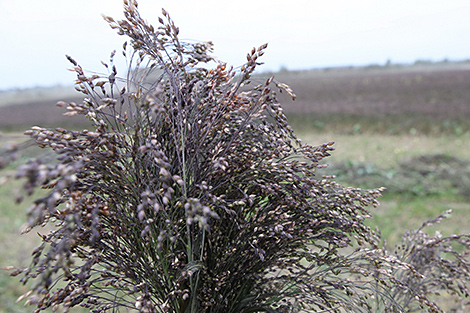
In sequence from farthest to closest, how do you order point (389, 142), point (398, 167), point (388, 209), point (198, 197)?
point (389, 142), point (398, 167), point (388, 209), point (198, 197)

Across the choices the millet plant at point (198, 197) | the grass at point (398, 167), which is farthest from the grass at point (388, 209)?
the millet plant at point (198, 197)

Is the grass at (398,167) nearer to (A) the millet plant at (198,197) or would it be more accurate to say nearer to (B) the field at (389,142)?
(B) the field at (389,142)

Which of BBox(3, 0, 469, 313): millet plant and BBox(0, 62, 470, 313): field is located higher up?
BBox(3, 0, 469, 313): millet plant

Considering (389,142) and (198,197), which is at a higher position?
(198,197)

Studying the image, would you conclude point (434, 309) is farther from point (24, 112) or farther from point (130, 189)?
point (24, 112)

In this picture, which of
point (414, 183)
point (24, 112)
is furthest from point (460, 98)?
point (24, 112)

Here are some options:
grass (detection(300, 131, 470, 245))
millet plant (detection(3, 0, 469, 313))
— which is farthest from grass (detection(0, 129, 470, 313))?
millet plant (detection(3, 0, 469, 313))

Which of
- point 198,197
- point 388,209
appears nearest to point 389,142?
point 388,209

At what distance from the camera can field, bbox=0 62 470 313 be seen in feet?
19.7

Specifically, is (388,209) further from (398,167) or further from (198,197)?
(198,197)

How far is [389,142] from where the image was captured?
11555 millimetres

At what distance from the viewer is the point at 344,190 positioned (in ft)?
4.74

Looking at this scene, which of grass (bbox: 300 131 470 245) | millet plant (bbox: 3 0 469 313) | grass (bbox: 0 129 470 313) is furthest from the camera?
grass (bbox: 300 131 470 245)

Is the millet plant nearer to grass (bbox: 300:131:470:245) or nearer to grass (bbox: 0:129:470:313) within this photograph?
grass (bbox: 0:129:470:313)
